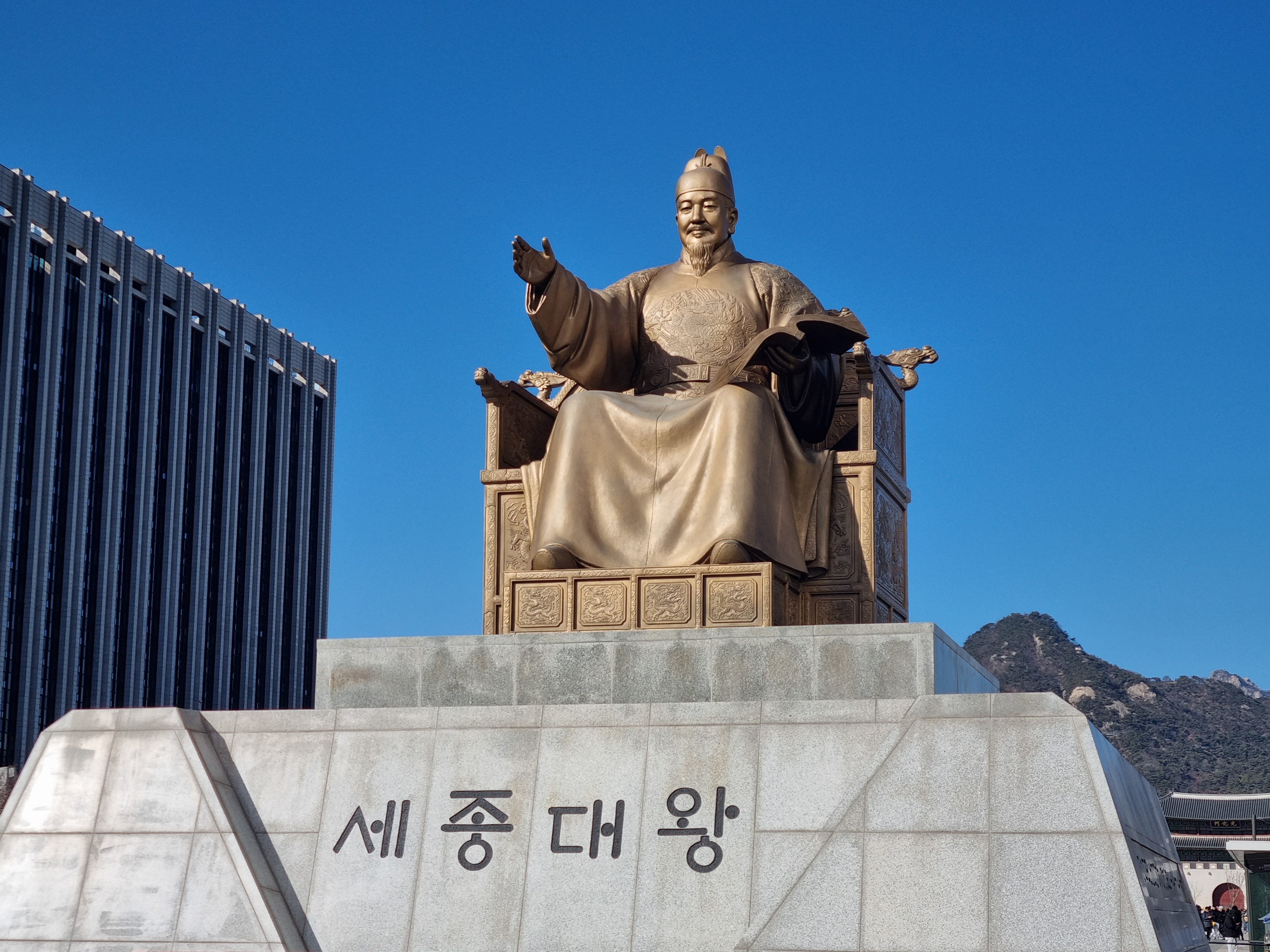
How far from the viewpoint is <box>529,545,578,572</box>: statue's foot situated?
276 inches

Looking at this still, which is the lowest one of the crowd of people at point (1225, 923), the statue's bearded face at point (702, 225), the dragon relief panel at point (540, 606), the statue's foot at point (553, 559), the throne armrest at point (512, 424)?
the crowd of people at point (1225, 923)

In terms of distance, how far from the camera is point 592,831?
5.85 meters

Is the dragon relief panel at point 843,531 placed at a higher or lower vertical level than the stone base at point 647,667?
higher

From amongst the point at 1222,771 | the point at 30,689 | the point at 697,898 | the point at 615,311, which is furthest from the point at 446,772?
the point at 1222,771

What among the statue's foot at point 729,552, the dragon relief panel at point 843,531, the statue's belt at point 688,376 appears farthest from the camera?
the statue's belt at point 688,376

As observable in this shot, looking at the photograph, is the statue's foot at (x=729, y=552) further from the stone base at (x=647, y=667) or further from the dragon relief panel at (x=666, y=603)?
the stone base at (x=647, y=667)

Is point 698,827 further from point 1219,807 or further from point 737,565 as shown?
point 1219,807

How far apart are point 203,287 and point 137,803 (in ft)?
116

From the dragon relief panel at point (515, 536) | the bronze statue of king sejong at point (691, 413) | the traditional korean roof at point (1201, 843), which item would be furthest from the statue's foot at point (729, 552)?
the traditional korean roof at point (1201, 843)

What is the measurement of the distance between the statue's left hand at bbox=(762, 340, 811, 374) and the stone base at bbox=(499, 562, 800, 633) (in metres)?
1.05

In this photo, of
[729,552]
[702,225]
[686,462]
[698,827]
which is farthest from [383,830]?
[702,225]

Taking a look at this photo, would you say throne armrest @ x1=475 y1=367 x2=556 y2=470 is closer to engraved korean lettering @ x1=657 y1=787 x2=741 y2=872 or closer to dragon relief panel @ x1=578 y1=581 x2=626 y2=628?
dragon relief panel @ x1=578 y1=581 x2=626 y2=628

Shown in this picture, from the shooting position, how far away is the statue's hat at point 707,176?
8281 millimetres

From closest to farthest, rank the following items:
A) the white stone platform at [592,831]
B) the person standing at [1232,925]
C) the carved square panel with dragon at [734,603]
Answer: the white stone platform at [592,831], the carved square panel with dragon at [734,603], the person standing at [1232,925]
